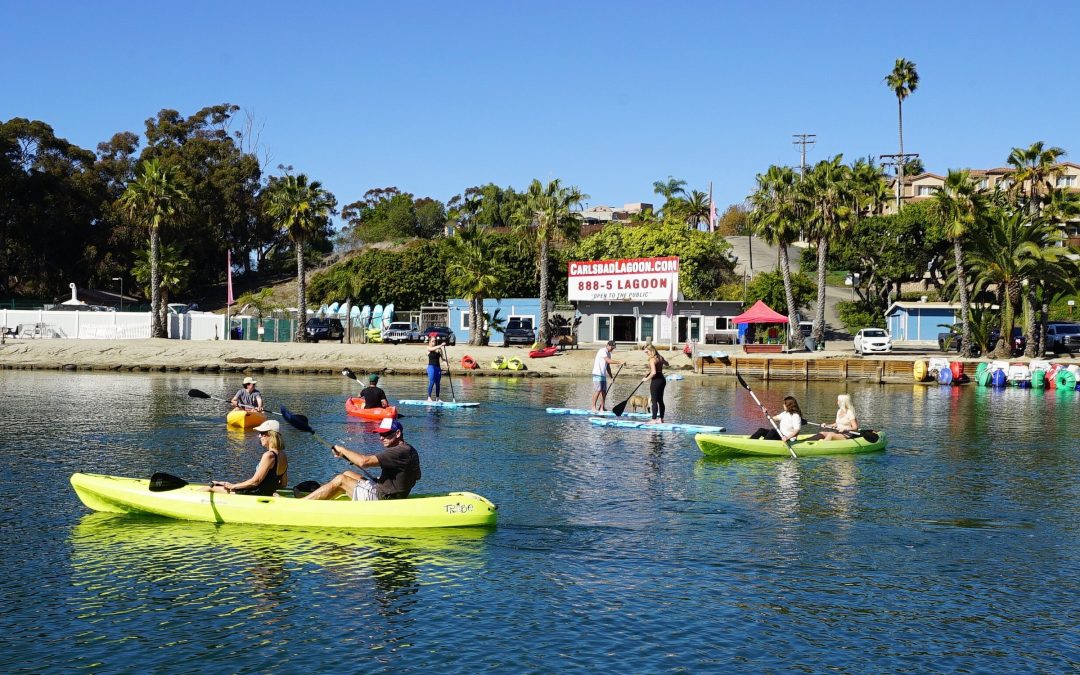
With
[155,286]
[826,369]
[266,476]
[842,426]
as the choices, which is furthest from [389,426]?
[155,286]

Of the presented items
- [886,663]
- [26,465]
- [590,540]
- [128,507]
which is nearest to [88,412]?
[26,465]

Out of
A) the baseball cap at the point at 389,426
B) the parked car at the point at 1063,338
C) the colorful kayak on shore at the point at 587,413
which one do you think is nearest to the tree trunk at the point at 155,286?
the colorful kayak on shore at the point at 587,413

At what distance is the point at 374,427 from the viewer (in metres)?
29.1

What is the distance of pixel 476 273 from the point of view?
215 feet

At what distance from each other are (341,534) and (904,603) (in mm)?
8155

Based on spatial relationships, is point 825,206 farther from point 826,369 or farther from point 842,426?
point 842,426

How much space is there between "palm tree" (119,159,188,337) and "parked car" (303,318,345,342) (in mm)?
9744

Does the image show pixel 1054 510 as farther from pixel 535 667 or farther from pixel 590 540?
pixel 535 667

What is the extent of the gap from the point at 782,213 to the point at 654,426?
Answer: 135ft

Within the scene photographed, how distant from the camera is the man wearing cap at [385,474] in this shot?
51.9 feet

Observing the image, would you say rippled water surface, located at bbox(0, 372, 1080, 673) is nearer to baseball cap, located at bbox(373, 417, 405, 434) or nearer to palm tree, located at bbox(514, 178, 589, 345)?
baseball cap, located at bbox(373, 417, 405, 434)

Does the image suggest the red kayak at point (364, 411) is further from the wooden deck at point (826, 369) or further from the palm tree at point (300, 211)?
the palm tree at point (300, 211)

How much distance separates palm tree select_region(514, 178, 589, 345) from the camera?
65.8m

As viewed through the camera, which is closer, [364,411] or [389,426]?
[389,426]
